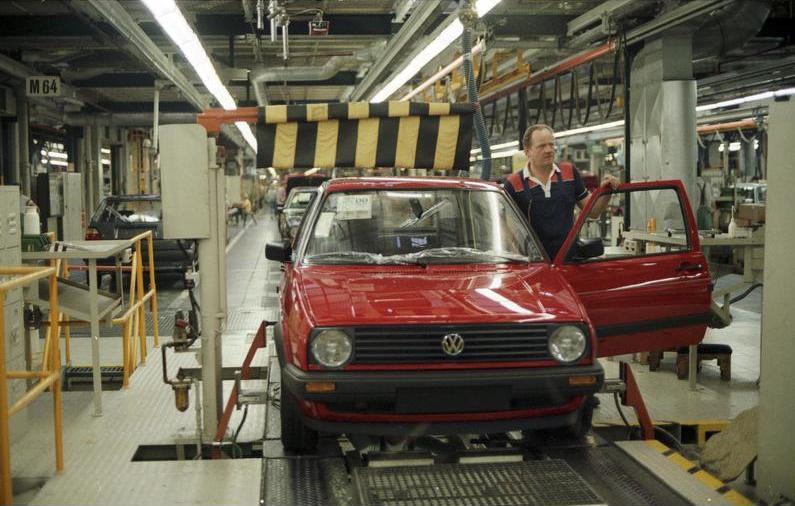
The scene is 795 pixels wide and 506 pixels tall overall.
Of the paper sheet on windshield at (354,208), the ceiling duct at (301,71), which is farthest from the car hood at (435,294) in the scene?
the ceiling duct at (301,71)

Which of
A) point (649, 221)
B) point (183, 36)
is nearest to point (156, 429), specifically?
point (183, 36)

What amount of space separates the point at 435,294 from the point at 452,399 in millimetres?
574

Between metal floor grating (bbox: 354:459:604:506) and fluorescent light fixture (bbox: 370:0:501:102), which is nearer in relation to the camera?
metal floor grating (bbox: 354:459:604:506)

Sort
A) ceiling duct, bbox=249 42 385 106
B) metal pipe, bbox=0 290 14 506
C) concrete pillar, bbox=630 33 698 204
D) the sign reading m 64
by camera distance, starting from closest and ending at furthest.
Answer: metal pipe, bbox=0 290 14 506, concrete pillar, bbox=630 33 698 204, ceiling duct, bbox=249 42 385 106, the sign reading m 64

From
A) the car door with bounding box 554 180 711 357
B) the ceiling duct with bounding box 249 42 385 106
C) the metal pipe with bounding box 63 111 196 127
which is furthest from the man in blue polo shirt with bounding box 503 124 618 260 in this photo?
the metal pipe with bounding box 63 111 196 127

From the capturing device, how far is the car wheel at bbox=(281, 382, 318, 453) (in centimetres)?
446

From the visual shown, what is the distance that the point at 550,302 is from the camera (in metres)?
4.20

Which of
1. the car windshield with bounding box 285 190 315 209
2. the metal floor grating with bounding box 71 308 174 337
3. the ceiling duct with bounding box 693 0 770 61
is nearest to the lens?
the ceiling duct with bounding box 693 0 770 61

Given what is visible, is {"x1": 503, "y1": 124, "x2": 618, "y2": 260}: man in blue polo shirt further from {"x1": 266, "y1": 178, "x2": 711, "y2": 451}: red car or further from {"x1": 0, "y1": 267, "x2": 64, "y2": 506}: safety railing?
{"x1": 0, "y1": 267, "x2": 64, "y2": 506}: safety railing

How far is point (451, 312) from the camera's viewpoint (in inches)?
158

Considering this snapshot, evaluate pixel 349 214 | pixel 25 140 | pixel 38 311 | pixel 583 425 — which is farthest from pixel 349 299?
pixel 25 140

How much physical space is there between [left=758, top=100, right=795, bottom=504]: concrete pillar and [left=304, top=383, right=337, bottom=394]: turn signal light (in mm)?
2042

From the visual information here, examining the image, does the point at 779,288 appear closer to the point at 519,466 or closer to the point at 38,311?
the point at 519,466

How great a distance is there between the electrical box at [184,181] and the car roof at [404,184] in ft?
2.90
